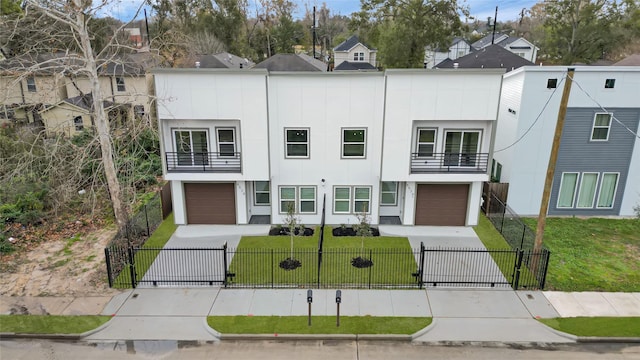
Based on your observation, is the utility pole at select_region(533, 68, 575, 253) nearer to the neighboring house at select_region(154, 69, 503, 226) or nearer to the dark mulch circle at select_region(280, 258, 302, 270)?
the neighboring house at select_region(154, 69, 503, 226)

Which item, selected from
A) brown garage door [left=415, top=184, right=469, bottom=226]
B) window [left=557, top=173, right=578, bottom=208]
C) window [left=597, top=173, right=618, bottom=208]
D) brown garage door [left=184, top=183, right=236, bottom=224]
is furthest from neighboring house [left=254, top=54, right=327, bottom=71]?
window [left=597, top=173, right=618, bottom=208]

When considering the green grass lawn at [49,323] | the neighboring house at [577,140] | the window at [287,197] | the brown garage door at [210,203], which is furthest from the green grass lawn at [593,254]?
the green grass lawn at [49,323]

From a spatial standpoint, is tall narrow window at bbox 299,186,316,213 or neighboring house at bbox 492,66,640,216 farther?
tall narrow window at bbox 299,186,316,213

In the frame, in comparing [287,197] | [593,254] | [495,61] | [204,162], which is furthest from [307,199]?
[495,61]

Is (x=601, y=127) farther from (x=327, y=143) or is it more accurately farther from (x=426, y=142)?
(x=327, y=143)

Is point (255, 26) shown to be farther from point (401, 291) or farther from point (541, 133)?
point (401, 291)

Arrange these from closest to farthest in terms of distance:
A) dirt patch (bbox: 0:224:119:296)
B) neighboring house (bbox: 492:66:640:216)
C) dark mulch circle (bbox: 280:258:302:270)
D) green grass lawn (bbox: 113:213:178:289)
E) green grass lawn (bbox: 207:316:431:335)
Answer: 1. green grass lawn (bbox: 207:316:431:335)
2. dirt patch (bbox: 0:224:119:296)
3. green grass lawn (bbox: 113:213:178:289)
4. dark mulch circle (bbox: 280:258:302:270)
5. neighboring house (bbox: 492:66:640:216)
